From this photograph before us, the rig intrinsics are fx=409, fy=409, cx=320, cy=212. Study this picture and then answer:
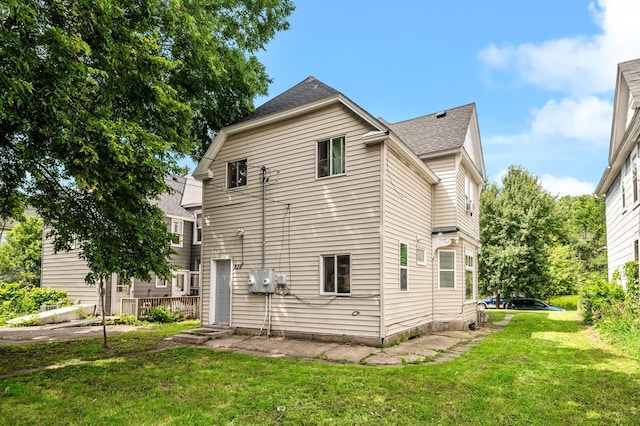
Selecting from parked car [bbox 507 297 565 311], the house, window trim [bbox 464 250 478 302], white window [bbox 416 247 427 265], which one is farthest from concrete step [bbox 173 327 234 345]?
parked car [bbox 507 297 565 311]

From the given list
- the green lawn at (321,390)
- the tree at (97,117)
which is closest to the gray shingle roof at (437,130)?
the green lawn at (321,390)

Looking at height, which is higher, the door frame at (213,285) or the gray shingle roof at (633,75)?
the gray shingle roof at (633,75)

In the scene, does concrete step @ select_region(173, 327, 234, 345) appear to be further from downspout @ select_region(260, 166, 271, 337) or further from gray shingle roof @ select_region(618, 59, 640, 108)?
gray shingle roof @ select_region(618, 59, 640, 108)

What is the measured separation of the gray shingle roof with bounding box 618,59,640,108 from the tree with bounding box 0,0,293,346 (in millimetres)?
11734

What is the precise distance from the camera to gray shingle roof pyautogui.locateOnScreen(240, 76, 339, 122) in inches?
462

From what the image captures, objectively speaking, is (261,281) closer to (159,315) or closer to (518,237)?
(159,315)

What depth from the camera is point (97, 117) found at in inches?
320

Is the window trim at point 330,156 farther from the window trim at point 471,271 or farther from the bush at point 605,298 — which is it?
the bush at point 605,298

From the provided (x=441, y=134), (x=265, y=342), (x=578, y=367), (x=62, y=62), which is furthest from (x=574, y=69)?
(x=62, y=62)

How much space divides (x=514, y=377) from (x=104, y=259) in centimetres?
838

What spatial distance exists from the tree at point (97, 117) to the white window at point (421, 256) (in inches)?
281

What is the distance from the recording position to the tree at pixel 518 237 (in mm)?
27172

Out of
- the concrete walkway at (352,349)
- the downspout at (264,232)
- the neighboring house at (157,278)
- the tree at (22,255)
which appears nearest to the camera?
the concrete walkway at (352,349)

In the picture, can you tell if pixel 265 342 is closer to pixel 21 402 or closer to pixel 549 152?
pixel 21 402
